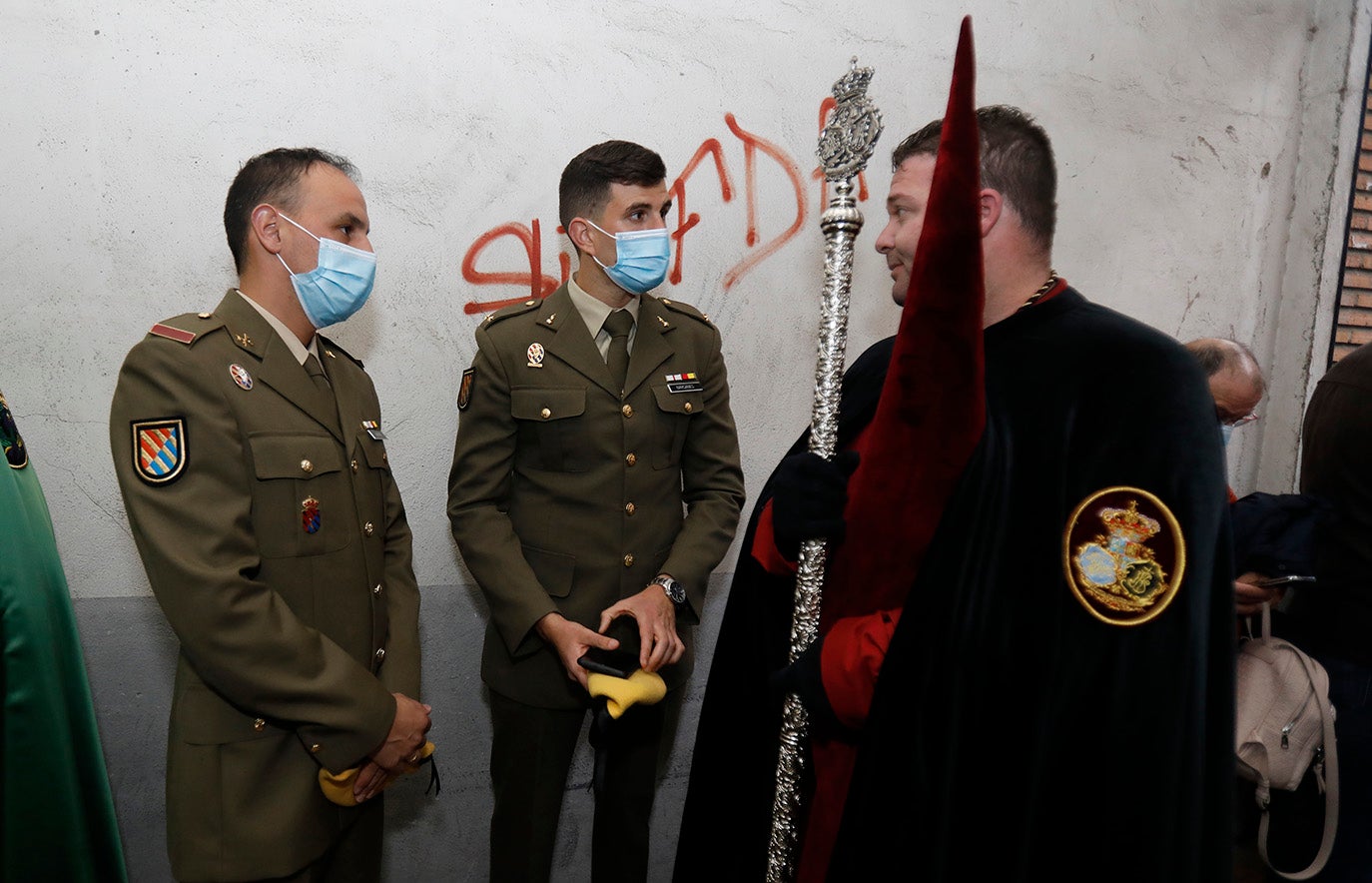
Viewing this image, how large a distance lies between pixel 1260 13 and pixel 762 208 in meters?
2.24

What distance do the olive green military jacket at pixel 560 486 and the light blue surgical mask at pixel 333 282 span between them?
1.14ft

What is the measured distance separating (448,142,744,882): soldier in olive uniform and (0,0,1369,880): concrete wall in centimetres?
44

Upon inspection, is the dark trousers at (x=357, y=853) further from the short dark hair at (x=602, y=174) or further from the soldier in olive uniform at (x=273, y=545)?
the short dark hair at (x=602, y=174)

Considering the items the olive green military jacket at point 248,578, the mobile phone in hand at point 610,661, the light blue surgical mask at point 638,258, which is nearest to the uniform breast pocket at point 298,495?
the olive green military jacket at point 248,578

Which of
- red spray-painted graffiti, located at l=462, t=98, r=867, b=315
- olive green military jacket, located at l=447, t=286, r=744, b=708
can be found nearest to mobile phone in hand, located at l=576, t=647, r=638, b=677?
olive green military jacket, located at l=447, t=286, r=744, b=708

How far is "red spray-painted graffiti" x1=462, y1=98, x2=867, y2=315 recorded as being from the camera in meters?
2.39

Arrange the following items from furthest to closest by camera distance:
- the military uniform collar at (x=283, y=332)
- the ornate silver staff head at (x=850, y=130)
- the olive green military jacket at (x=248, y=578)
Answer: the military uniform collar at (x=283, y=332) < the olive green military jacket at (x=248, y=578) < the ornate silver staff head at (x=850, y=130)

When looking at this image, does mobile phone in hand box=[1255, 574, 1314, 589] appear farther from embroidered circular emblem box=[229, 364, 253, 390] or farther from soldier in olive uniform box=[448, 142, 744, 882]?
embroidered circular emblem box=[229, 364, 253, 390]

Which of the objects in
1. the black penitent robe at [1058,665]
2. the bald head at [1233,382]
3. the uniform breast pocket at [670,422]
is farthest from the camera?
the bald head at [1233,382]

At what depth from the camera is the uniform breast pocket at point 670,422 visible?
2.05m

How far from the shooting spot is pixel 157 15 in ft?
6.64

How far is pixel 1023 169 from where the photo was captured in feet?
4.28

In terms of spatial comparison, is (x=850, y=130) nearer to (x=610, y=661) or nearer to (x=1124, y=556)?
(x=1124, y=556)

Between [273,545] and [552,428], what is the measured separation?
677 mm
